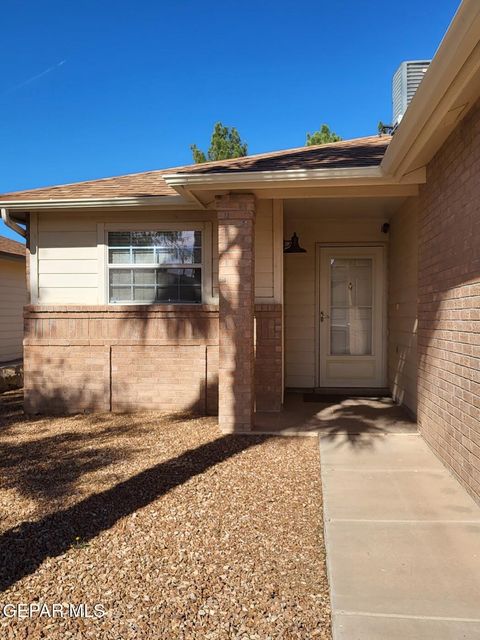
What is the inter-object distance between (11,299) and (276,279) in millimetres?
10061

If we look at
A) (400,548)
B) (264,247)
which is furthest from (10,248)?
(400,548)

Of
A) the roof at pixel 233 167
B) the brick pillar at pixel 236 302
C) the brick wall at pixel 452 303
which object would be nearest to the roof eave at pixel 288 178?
the roof at pixel 233 167

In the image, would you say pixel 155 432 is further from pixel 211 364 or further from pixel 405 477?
pixel 405 477

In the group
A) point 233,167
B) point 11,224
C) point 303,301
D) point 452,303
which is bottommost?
point 452,303

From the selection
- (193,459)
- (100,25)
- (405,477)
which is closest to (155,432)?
(193,459)

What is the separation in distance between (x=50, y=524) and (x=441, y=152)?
4.59 metres

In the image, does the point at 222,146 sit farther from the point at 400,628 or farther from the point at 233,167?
the point at 400,628

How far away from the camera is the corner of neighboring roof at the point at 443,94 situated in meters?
2.87

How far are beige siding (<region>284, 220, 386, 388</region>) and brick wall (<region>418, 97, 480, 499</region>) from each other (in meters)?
2.77

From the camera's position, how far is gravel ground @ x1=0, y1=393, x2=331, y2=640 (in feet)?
7.88

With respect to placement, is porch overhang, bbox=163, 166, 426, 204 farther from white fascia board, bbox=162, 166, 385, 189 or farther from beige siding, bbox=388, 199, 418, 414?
beige siding, bbox=388, 199, 418, 414

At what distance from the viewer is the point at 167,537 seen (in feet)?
10.7

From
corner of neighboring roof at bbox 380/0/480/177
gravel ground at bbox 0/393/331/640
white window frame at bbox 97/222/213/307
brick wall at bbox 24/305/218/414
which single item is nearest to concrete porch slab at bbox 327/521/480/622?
gravel ground at bbox 0/393/331/640
